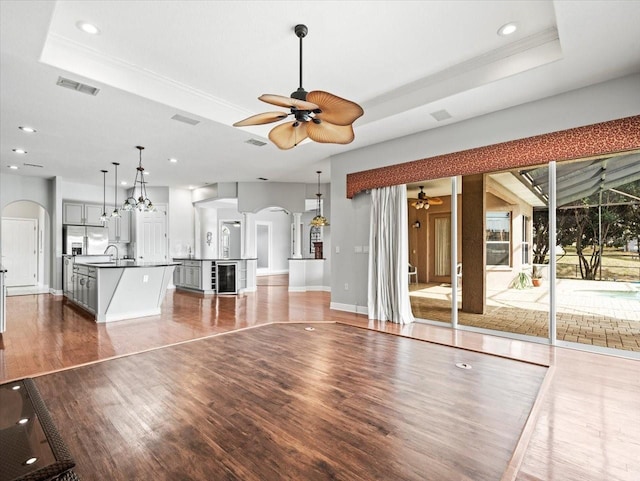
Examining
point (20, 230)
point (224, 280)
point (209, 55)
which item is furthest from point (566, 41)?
point (20, 230)

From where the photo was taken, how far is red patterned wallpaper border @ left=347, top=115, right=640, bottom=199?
3521mm

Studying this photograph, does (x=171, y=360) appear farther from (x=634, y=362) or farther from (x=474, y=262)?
(x=634, y=362)

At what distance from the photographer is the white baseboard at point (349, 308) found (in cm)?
602

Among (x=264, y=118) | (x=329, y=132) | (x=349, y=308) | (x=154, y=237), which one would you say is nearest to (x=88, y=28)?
(x=264, y=118)

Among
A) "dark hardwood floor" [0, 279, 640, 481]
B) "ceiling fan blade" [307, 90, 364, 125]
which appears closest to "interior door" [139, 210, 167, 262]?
"dark hardwood floor" [0, 279, 640, 481]

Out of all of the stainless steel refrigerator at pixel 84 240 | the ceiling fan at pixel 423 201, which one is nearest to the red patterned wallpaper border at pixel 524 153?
the ceiling fan at pixel 423 201

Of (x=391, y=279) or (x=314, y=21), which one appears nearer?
(x=314, y=21)

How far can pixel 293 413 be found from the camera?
2426 mm

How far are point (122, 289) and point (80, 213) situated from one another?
5.29m

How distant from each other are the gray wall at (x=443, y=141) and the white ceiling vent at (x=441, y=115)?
0.31 metres

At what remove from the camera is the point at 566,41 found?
9.44 ft

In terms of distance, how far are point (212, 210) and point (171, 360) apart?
26.0ft

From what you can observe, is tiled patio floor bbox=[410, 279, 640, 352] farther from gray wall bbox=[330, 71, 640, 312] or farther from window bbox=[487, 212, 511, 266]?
gray wall bbox=[330, 71, 640, 312]

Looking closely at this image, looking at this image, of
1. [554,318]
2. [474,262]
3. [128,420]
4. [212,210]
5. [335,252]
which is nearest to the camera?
[128,420]
